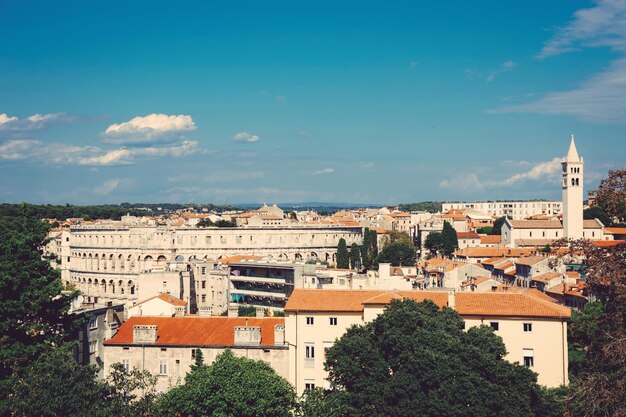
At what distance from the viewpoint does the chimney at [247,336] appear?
107 feet

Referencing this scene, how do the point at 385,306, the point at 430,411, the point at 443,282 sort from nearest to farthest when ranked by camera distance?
the point at 430,411
the point at 385,306
the point at 443,282

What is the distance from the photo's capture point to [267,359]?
32.2 m

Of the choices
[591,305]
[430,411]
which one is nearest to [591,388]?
[430,411]

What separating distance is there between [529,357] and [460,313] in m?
3.15

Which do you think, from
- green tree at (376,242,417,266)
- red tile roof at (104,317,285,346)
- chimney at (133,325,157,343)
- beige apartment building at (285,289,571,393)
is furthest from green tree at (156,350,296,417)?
green tree at (376,242,417,266)

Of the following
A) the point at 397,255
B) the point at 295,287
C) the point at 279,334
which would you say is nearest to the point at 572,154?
the point at 397,255

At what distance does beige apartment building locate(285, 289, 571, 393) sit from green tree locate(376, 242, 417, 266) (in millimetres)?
61960

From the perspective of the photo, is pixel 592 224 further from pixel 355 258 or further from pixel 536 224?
pixel 355 258

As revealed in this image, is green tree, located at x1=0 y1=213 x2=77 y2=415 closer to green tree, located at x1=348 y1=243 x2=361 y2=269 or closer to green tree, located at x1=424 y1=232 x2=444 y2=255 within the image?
green tree, located at x1=348 y1=243 x2=361 y2=269

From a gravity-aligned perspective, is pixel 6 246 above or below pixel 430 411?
above

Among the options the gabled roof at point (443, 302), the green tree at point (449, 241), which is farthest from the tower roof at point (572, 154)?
the gabled roof at point (443, 302)

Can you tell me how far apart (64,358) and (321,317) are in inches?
442

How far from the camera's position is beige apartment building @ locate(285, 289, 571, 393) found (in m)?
30.5

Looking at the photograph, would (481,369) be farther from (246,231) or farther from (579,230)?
(246,231)
